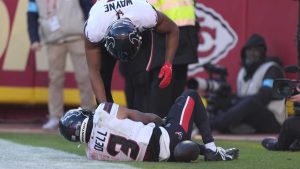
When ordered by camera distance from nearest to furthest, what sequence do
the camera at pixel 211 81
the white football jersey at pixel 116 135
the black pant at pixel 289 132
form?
the white football jersey at pixel 116 135
the black pant at pixel 289 132
the camera at pixel 211 81

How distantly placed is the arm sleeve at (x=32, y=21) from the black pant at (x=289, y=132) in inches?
146

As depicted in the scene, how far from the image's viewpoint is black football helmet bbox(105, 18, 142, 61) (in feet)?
21.0

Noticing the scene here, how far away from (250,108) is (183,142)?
4268mm

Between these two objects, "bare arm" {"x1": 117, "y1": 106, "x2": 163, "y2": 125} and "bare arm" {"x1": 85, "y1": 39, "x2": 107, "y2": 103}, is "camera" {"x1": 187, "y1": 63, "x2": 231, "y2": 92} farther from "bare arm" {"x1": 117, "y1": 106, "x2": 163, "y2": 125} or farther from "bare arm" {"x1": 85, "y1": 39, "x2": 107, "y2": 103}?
"bare arm" {"x1": 117, "y1": 106, "x2": 163, "y2": 125}

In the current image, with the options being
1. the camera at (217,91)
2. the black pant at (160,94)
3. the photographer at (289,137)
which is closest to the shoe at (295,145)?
the photographer at (289,137)

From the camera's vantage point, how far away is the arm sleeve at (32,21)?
10.5 meters

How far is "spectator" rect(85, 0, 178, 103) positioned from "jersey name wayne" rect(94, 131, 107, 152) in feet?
2.16

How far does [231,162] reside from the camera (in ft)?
21.8

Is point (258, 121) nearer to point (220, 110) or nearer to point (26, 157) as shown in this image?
point (220, 110)

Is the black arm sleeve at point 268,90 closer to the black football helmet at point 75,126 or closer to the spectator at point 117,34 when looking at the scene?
the spectator at point 117,34

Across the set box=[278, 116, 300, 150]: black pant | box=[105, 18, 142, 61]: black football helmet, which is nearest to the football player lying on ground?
box=[105, 18, 142, 61]: black football helmet

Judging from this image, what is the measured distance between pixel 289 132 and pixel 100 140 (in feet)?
7.42

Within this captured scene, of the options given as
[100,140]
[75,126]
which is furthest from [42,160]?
[100,140]

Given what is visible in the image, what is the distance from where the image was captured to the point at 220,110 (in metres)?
10.8
